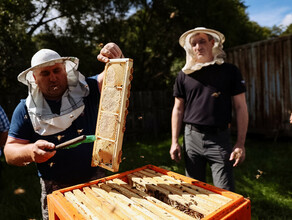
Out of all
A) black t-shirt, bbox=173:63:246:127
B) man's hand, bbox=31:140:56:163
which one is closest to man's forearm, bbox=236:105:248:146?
black t-shirt, bbox=173:63:246:127

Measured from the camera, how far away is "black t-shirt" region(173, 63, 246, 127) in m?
2.78

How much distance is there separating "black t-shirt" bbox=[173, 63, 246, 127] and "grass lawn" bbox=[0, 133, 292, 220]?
90 cm

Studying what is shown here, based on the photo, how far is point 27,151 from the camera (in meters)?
1.88

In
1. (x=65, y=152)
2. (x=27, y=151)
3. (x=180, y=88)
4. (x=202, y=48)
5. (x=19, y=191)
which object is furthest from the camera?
(x=19, y=191)

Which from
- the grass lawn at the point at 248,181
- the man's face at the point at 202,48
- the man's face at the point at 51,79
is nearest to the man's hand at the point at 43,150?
the man's face at the point at 51,79

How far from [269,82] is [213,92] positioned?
565 centimetres

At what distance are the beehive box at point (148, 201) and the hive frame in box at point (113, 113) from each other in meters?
0.22

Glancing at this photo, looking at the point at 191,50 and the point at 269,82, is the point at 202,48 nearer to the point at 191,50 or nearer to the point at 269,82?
the point at 191,50

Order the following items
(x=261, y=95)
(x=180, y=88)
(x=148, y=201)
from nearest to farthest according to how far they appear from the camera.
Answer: (x=148, y=201) < (x=180, y=88) < (x=261, y=95)

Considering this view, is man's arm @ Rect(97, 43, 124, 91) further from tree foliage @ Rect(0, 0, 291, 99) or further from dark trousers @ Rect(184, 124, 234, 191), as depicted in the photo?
tree foliage @ Rect(0, 0, 291, 99)

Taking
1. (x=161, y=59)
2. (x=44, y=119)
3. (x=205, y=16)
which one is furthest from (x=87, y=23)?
(x=44, y=119)

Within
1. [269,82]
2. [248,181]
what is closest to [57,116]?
[248,181]

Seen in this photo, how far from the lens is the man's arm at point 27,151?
65.5 inches

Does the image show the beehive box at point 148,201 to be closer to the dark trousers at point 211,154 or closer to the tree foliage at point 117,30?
the dark trousers at point 211,154
